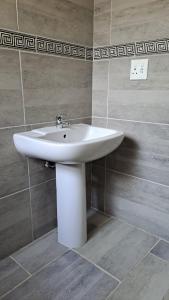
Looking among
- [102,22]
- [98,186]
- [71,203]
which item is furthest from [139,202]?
[102,22]

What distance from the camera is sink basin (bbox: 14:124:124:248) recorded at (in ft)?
3.67

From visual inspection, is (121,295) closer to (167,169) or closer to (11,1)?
(167,169)

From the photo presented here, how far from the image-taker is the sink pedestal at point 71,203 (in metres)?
1.38

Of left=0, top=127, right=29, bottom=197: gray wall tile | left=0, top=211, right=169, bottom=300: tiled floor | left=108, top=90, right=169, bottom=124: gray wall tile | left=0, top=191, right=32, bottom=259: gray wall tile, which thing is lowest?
left=0, top=211, right=169, bottom=300: tiled floor

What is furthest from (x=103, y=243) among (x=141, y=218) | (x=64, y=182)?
(x=64, y=182)

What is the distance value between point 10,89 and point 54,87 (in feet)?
1.04

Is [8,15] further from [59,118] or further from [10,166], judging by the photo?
[10,166]

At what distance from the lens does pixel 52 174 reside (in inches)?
63.0

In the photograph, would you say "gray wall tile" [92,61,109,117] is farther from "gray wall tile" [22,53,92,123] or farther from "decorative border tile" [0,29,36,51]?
"decorative border tile" [0,29,36,51]

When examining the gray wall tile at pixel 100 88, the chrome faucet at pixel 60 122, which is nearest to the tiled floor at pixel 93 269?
the chrome faucet at pixel 60 122

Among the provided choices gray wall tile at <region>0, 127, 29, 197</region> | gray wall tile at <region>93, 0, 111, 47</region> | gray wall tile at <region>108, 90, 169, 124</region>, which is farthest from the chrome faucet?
gray wall tile at <region>93, 0, 111, 47</region>

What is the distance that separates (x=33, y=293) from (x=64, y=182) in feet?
1.98

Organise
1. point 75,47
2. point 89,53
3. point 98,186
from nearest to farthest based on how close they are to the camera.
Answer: point 75,47
point 89,53
point 98,186

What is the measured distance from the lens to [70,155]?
1.11 metres
